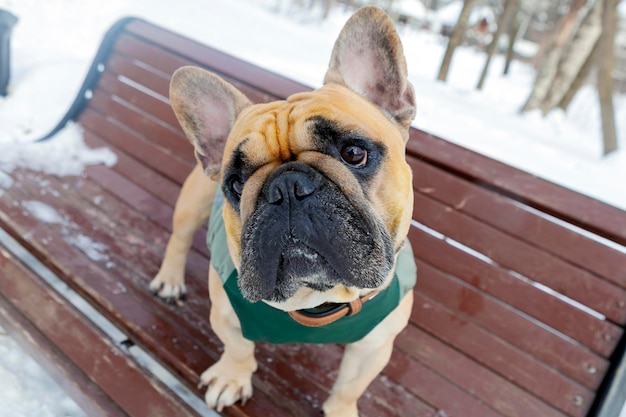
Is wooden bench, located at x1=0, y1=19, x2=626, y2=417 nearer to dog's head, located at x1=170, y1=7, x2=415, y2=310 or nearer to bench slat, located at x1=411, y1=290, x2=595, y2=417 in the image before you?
bench slat, located at x1=411, y1=290, x2=595, y2=417

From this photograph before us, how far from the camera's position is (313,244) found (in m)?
1.12

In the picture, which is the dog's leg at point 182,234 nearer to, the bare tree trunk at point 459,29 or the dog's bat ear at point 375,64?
the dog's bat ear at point 375,64

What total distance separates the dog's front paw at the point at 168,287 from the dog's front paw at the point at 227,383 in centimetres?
47

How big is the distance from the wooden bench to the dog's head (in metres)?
0.62

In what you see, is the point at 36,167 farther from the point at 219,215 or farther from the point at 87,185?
the point at 219,215

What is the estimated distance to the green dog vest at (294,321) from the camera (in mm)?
1465

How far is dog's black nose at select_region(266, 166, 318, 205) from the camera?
112 centimetres

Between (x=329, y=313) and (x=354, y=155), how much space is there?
481 mm

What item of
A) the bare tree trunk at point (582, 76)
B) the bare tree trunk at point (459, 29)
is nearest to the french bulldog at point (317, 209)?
the bare tree trunk at point (582, 76)

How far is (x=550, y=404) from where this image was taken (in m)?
1.83

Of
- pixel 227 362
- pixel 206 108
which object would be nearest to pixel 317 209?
pixel 206 108

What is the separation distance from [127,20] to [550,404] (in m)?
3.17

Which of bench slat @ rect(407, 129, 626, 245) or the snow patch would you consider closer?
bench slat @ rect(407, 129, 626, 245)

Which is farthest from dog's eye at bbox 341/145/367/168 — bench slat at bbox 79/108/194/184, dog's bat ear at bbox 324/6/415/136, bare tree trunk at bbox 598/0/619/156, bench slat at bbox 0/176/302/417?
bare tree trunk at bbox 598/0/619/156
